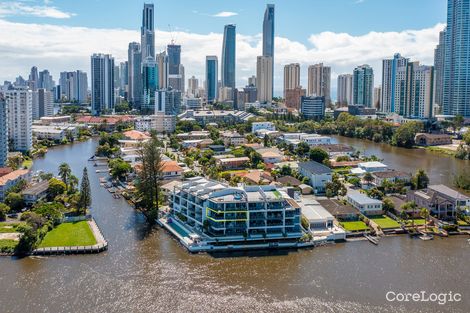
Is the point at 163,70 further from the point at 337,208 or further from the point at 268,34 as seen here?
the point at 337,208

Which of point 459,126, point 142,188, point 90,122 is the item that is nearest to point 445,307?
point 142,188

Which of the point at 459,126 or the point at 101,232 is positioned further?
the point at 459,126

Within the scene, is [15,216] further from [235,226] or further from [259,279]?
[259,279]

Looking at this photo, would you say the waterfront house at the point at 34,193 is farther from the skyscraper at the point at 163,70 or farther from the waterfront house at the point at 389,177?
the skyscraper at the point at 163,70

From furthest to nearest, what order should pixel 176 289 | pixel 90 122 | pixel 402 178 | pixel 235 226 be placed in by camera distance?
pixel 90 122 → pixel 402 178 → pixel 235 226 → pixel 176 289

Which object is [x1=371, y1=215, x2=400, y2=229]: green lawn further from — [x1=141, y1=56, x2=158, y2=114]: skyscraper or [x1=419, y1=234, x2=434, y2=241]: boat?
[x1=141, y1=56, x2=158, y2=114]: skyscraper

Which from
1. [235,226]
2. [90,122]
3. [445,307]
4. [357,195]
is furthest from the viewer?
[90,122]

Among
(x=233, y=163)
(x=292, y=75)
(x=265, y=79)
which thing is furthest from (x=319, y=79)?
(x=233, y=163)

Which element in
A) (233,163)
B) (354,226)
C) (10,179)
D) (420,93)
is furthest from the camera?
(420,93)
